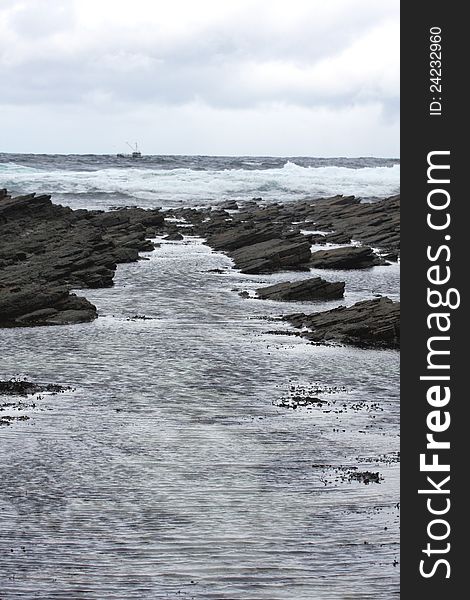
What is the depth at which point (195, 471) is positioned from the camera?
18.7 m

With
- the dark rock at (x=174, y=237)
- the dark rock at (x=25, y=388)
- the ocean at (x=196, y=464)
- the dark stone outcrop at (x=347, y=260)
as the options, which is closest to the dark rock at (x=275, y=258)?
the dark stone outcrop at (x=347, y=260)

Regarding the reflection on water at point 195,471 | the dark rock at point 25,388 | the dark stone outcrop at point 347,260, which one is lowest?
the reflection on water at point 195,471

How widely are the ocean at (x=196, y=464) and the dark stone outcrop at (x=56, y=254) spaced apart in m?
1.78

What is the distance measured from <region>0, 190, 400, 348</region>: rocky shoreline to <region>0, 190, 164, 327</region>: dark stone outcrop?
0.05m

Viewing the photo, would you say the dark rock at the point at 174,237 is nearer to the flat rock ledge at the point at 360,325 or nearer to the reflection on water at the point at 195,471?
the flat rock ledge at the point at 360,325

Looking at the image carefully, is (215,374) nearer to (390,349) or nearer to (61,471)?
(390,349)

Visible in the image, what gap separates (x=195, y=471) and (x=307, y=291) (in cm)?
2463

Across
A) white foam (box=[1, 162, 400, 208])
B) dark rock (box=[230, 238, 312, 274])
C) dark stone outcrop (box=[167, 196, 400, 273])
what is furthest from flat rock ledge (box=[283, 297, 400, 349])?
white foam (box=[1, 162, 400, 208])

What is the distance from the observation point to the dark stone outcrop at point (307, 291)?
140 feet

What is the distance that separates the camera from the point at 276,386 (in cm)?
2667

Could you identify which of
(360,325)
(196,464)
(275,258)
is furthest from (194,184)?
(196,464)

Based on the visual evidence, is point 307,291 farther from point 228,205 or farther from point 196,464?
point 228,205

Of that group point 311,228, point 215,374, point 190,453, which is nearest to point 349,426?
point 190,453

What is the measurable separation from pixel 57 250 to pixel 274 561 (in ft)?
A: 126
